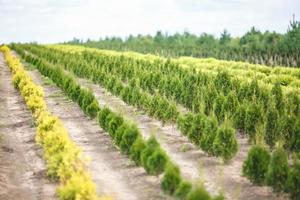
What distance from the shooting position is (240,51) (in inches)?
2842

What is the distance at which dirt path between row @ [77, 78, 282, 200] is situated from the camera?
13.1m

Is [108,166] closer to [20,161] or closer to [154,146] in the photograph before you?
[154,146]

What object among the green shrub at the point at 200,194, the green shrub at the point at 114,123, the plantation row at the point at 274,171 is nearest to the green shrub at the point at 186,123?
the green shrub at the point at 114,123

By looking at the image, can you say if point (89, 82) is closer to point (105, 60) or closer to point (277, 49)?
point (105, 60)

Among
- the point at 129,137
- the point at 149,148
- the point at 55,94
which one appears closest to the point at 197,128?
the point at 129,137

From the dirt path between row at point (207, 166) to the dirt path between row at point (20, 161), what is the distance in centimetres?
367

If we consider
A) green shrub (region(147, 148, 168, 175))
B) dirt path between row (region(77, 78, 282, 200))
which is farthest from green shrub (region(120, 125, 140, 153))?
green shrub (region(147, 148, 168, 175))

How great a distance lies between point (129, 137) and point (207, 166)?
2.68m

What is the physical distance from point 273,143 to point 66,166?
8414mm

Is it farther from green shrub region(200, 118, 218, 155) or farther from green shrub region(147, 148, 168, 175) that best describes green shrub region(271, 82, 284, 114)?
green shrub region(147, 148, 168, 175)

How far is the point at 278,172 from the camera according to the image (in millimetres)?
12367

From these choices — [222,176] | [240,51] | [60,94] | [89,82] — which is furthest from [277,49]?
[222,176]

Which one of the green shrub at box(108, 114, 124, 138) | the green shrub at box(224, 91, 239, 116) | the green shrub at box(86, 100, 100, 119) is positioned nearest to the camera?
the green shrub at box(108, 114, 124, 138)

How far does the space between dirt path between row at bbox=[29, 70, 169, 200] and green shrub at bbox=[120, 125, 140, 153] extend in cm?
48
